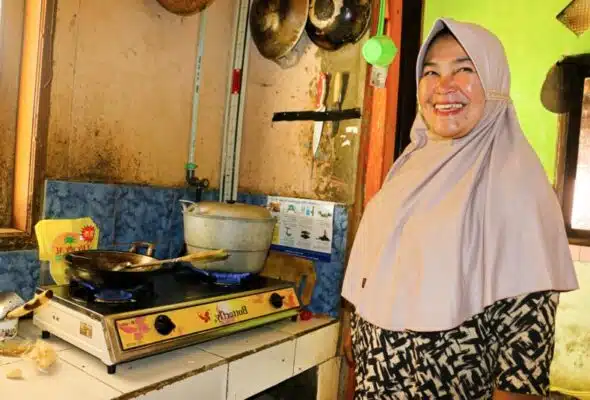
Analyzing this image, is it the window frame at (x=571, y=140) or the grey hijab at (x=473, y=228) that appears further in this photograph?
the window frame at (x=571, y=140)

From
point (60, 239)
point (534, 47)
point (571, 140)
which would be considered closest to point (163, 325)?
point (60, 239)

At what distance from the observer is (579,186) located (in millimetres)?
1616

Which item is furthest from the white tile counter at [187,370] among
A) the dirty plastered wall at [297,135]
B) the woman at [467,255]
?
the dirty plastered wall at [297,135]

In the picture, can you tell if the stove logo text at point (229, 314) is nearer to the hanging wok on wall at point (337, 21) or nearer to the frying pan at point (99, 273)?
the frying pan at point (99, 273)

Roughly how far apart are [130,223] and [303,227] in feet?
2.28

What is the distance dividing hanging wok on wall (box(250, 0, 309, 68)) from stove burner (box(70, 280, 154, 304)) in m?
1.17

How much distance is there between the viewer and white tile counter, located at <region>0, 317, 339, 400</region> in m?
1.05

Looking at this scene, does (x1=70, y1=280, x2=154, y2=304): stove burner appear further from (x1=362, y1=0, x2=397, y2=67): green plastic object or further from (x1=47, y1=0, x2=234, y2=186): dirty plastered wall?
(x1=362, y1=0, x2=397, y2=67): green plastic object

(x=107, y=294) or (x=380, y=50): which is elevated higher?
(x=380, y=50)

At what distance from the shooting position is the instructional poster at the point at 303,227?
72.7 inches

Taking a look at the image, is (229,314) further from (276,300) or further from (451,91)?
(451,91)

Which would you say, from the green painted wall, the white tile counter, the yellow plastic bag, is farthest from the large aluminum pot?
the green painted wall

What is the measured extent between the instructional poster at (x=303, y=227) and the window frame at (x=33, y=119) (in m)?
0.92

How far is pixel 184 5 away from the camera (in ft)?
5.81
